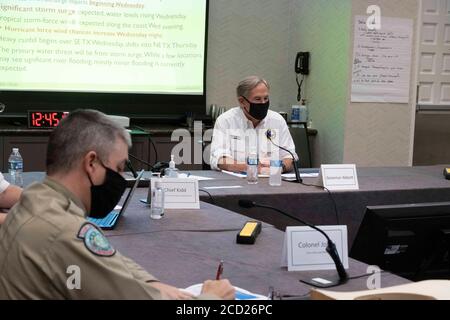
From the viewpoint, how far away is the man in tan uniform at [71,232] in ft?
4.33

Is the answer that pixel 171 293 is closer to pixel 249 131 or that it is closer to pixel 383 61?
pixel 249 131

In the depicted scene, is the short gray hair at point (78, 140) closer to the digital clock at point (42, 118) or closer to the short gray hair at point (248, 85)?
the short gray hair at point (248, 85)

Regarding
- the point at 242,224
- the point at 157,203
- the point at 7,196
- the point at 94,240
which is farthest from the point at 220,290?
the point at 7,196

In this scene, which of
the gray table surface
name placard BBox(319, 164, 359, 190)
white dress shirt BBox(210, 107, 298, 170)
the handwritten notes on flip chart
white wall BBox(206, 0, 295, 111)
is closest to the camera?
the gray table surface

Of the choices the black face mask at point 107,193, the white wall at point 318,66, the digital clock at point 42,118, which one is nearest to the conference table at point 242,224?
the black face mask at point 107,193

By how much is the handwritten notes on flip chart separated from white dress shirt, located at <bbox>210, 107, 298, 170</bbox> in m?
1.31

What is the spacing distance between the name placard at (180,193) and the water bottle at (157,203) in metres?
0.09

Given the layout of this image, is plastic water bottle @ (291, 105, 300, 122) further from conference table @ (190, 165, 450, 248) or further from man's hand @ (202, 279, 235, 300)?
man's hand @ (202, 279, 235, 300)

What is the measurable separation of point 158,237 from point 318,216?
3.99 ft

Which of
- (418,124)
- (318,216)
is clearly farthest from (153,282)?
(418,124)

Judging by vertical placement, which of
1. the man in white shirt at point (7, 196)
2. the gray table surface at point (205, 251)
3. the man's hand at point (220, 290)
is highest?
the man's hand at point (220, 290)

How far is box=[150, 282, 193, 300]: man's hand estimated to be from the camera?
62.2 inches

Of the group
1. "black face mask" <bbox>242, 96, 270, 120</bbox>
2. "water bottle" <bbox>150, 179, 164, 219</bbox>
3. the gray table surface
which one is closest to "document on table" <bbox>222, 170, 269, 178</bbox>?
"black face mask" <bbox>242, 96, 270, 120</bbox>
